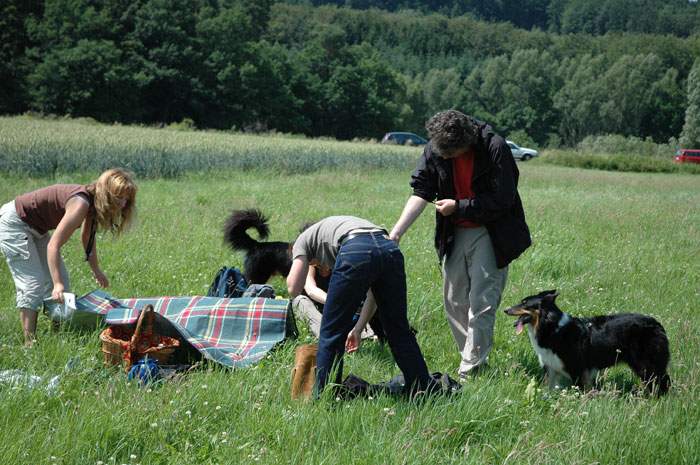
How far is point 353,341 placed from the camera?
4965mm

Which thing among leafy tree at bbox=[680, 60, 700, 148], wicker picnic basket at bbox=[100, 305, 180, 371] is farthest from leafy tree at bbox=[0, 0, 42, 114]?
leafy tree at bbox=[680, 60, 700, 148]

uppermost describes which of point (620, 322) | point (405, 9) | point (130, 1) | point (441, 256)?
point (405, 9)

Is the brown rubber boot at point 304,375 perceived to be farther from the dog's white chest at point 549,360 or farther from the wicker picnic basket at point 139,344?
the dog's white chest at point 549,360

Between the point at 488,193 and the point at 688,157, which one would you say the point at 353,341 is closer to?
the point at 488,193

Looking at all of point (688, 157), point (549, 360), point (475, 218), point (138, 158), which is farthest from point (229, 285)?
point (688, 157)

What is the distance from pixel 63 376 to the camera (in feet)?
13.3

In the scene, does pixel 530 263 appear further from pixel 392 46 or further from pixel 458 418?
pixel 392 46

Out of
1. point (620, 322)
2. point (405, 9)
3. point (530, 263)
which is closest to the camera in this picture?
point (620, 322)

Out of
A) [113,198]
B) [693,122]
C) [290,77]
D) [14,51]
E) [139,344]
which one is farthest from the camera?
[290,77]

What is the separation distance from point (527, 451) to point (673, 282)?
5748mm

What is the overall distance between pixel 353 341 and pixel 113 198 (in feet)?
6.76

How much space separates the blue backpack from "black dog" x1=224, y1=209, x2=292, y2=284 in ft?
1.55

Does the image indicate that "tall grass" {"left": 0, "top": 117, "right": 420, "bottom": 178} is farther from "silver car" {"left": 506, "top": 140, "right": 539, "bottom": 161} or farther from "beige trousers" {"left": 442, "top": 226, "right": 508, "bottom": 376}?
"silver car" {"left": 506, "top": 140, "right": 539, "bottom": 161}

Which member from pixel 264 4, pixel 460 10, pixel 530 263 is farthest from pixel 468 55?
pixel 530 263
